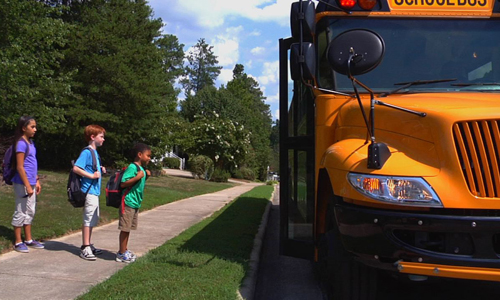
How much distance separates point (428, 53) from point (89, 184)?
13.9ft

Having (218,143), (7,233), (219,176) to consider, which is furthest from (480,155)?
(218,143)

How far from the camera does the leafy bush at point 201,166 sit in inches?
1251

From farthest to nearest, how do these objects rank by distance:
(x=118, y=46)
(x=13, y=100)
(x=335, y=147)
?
→ (x=118, y=46) → (x=13, y=100) → (x=335, y=147)

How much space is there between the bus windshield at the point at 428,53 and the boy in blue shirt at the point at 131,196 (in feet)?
8.68

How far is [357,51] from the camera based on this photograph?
3881 millimetres

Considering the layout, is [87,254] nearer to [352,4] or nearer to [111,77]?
[352,4]

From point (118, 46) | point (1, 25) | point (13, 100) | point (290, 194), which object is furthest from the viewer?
point (118, 46)

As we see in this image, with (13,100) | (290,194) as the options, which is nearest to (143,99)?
(13,100)

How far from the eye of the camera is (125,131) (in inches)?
871

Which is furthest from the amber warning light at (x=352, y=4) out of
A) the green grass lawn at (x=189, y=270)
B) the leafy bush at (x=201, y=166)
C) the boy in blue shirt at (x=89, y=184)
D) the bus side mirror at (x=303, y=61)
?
the leafy bush at (x=201, y=166)

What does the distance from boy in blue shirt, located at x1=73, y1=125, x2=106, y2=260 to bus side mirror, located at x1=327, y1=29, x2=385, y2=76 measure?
3470mm

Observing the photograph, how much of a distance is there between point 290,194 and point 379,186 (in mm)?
2370

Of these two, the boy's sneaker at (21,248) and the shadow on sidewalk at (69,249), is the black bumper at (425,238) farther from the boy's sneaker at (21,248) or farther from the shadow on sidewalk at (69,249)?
the boy's sneaker at (21,248)

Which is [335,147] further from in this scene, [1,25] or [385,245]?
[1,25]
